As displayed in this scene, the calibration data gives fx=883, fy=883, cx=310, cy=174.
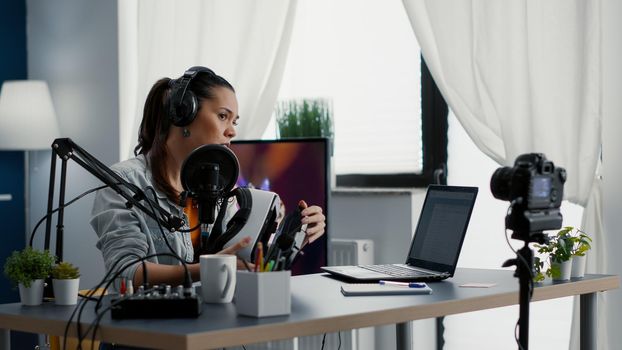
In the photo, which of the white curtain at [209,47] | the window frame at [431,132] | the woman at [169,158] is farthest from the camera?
the white curtain at [209,47]

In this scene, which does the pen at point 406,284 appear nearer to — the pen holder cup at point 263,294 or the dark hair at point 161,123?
the pen holder cup at point 263,294

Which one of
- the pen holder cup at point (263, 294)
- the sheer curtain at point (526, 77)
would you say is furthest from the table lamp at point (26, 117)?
the pen holder cup at point (263, 294)

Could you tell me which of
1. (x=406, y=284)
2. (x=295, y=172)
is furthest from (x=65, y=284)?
(x=295, y=172)

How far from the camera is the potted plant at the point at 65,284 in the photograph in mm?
1875

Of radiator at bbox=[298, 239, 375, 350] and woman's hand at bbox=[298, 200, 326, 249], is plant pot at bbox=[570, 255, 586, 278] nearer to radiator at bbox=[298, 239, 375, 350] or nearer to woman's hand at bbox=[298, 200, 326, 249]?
woman's hand at bbox=[298, 200, 326, 249]

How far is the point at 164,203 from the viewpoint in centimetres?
236

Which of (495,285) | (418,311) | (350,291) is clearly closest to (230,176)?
(350,291)

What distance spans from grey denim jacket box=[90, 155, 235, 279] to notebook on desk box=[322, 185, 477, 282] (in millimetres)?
438

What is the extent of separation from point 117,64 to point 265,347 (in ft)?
5.55

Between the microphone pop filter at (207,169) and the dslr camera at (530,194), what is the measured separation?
0.58 meters

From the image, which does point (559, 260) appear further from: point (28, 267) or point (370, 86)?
point (370, 86)

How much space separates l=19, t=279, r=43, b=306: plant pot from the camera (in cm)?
188

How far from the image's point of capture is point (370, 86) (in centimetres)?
388

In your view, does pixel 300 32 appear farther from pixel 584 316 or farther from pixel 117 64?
pixel 584 316
